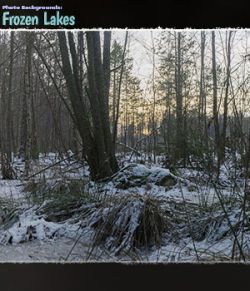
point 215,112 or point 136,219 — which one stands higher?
point 215,112

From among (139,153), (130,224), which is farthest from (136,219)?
(139,153)

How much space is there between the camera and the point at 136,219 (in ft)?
6.22

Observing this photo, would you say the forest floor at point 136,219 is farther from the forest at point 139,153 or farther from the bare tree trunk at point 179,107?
the bare tree trunk at point 179,107

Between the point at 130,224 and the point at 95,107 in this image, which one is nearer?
the point at 130,224

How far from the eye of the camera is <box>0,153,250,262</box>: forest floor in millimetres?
1828

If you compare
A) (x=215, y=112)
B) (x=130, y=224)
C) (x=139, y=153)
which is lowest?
(x=130, y=224)

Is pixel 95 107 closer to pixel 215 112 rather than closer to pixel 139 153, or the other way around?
pixel 139 153

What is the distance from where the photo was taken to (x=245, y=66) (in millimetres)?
1863

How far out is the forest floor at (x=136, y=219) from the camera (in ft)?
6.00

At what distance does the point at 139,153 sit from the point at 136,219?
32 centimetres

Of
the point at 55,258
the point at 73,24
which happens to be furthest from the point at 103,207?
the point at 73,24

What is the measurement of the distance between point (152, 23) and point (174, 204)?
0.84 metres

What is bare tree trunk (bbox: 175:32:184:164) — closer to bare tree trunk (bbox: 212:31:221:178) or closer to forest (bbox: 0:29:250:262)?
forest (bbox: 0:29:250:262)
